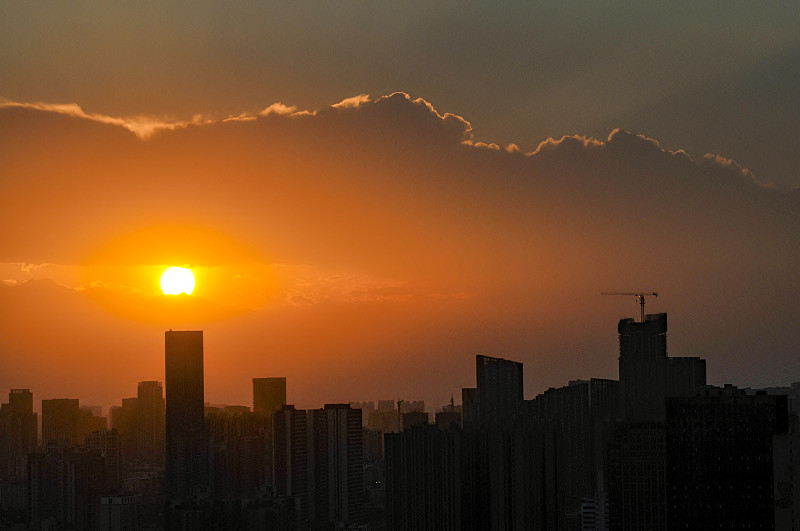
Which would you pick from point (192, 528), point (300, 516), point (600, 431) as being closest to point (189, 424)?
point (300, 516)

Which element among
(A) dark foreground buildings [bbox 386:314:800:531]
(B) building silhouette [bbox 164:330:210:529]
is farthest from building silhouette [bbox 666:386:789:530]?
(B) building silhouette [bbox 164:330:210:529]

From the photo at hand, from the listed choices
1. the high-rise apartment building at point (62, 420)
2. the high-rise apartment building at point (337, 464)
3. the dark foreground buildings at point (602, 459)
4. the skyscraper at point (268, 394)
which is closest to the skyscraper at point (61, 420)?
the high-rise apartment building at point (62, 420)

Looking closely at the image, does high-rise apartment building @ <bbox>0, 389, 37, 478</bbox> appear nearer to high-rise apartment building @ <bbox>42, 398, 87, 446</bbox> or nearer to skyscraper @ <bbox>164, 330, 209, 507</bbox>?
high-rise apartment building @ <bbox>42, 398, 87, 446</bbox>

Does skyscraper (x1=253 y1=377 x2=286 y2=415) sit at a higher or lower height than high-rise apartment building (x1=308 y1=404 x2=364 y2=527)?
higher

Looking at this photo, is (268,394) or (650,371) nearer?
(650,371)

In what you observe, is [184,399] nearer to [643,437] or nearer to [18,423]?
[18,423]

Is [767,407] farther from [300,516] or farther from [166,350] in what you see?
[166,350]

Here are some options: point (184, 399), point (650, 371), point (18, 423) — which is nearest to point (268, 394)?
point (184, 399)
